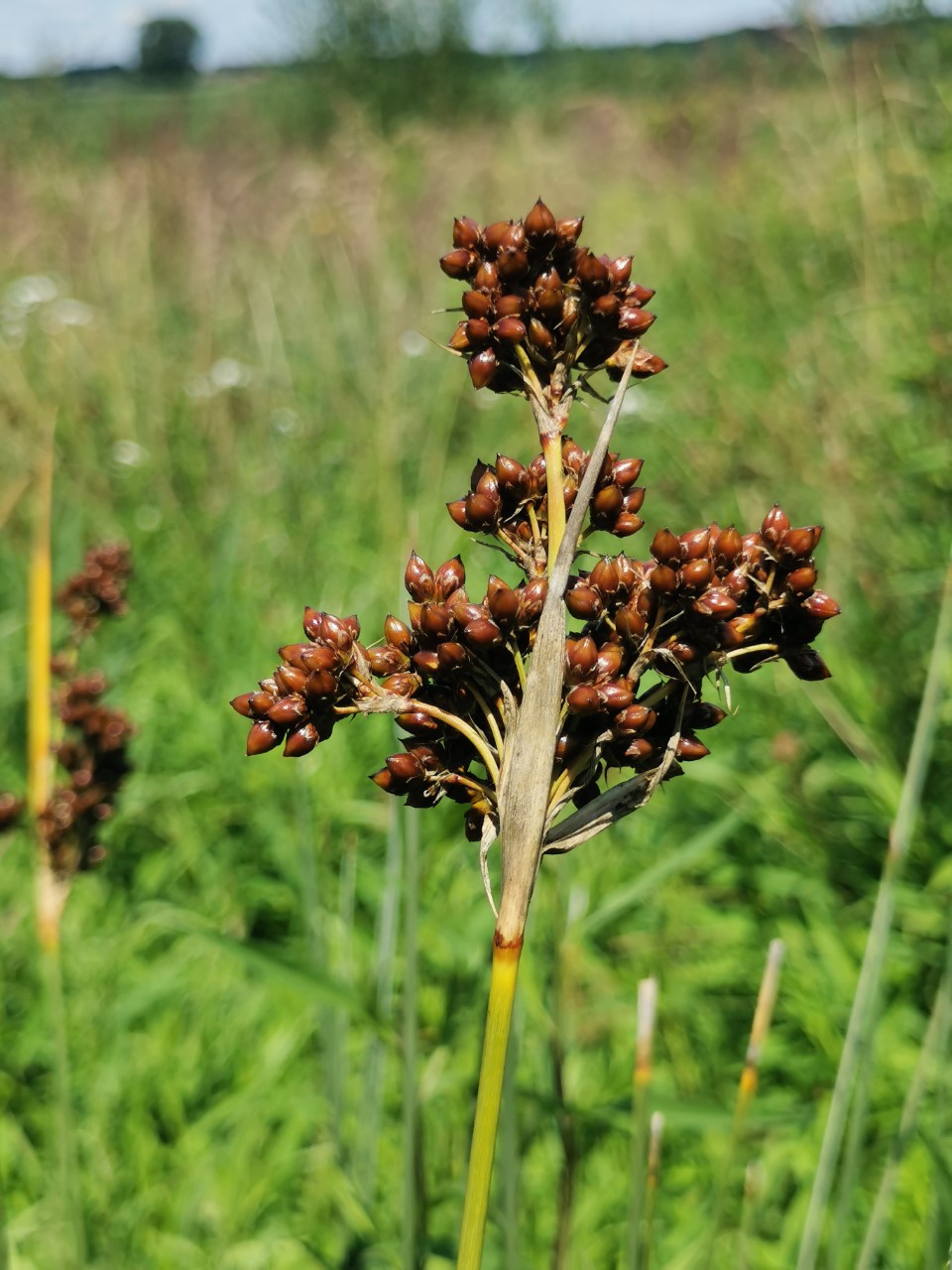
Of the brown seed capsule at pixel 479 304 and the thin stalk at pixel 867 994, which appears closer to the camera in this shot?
the brown seed capsule at pixel 479 304

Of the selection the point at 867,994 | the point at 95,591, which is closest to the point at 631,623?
the point at 867,994

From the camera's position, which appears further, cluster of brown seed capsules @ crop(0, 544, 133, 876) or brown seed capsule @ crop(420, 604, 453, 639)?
cluster of brown seed capsules @ crop(0, 544, 133, 876)

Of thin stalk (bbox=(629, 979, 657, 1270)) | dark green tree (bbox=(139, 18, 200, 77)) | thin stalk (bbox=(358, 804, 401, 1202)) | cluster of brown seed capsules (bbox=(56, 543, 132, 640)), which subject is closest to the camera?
thin stalk (bbox=(629, 979, 657, 1270))

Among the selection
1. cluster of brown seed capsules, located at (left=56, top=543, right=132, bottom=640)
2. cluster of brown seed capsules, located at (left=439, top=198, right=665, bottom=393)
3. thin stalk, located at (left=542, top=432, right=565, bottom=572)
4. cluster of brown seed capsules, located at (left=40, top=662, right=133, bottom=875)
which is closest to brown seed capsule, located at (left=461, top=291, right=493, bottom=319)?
cluster of brown seed capsules, located at (left=439, top=198, right=665, bottom=393)

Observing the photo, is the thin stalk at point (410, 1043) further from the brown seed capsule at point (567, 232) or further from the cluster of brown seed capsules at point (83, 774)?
the cluster of brown seed capsules at point (83, 774)

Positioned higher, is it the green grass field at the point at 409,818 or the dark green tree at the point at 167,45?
the dark green tree at the point at 167,45

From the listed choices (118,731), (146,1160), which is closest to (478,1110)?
(118,731)

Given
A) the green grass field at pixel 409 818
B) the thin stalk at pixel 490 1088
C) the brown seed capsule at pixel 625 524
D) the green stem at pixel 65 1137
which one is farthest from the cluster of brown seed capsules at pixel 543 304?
the green stem at pixel 65 1137

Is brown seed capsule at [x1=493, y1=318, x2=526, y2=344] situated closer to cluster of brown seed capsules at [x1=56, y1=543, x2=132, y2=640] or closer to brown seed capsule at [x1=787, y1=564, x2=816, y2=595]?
brown seed capsule at [x1=787, y1=564, x2=816, y2=595]
